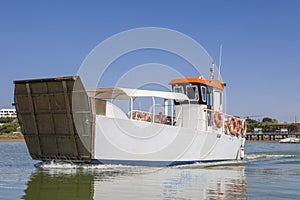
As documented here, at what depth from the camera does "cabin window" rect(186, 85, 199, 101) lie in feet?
83.7

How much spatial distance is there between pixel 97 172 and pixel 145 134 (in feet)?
9.88

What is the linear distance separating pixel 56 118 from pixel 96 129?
195cm

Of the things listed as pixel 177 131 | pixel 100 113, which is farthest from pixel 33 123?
pixel 177 131

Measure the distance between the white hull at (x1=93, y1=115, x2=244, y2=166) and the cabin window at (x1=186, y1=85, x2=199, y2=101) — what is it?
223 cm

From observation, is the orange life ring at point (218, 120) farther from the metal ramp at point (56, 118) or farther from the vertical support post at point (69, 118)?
the vertical support post at point (69, 118)

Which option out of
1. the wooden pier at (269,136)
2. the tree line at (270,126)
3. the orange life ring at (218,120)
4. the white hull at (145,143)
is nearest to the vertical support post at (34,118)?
the white hull at (145,143)

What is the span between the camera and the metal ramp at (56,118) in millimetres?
18922

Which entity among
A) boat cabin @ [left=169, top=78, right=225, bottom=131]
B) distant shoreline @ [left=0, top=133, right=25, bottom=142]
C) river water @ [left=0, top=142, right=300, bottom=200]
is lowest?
river water @ [left=0, top=142, right=300, bottom=200]

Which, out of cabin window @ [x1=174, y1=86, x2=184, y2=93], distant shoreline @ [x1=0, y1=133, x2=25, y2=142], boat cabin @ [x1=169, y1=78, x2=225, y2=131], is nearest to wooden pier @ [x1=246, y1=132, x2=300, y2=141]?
distant shoreline @ [x1=0, y1=133, x2=25, y2=142]

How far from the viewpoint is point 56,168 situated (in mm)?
20562

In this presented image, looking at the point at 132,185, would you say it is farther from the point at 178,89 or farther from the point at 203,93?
the point at 203,93

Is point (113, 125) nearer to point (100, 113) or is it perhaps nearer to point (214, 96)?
point (100, 113)

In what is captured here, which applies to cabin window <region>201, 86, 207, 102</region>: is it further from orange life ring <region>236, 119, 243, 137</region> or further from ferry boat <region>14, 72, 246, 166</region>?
orange life ring <region>236, 119, 243, 137</region>

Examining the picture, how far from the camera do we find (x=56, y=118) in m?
19.9
